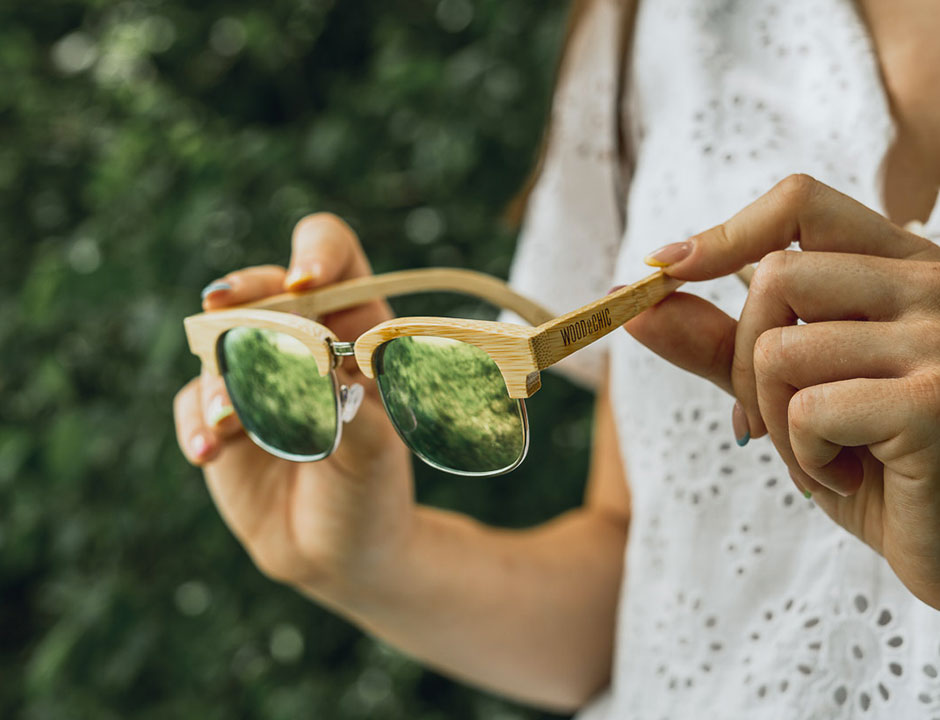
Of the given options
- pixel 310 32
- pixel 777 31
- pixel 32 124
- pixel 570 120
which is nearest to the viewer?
pixel 777 31

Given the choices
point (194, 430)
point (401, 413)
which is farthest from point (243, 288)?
point (401, 413)

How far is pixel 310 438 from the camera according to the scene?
0.66m

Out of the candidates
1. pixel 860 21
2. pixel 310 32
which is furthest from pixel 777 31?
pixel 310 32

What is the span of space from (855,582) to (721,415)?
0.15m

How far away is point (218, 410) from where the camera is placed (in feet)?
2.35

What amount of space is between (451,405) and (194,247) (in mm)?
928

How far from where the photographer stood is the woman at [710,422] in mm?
405

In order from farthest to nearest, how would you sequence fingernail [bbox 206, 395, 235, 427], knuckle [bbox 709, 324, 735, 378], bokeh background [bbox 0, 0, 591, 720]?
bokeh background [bbox 0, 0, 591, 720] → fingernail [bbox 206, 395, 235, 427] → knuckle [bbox 709, 324, 735, 378]

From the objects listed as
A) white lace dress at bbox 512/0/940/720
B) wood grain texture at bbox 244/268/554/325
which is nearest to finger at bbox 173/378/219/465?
wood grain texture at bbox 244/268/554/325

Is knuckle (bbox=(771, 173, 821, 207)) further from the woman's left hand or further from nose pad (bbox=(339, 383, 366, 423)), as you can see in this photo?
nose pad (bbox=(339, 383, 366, 423))

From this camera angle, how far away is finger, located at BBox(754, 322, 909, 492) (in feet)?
1.25

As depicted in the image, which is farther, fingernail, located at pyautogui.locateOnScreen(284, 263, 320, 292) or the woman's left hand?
fingernail, located at pyautogui.locateOnScreen(284, 263, 320, 292)

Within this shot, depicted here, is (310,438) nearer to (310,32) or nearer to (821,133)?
(821,133)

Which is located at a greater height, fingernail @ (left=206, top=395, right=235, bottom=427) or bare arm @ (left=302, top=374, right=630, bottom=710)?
fingernail @ (left=206, top=395, right=235, bottom=427)
